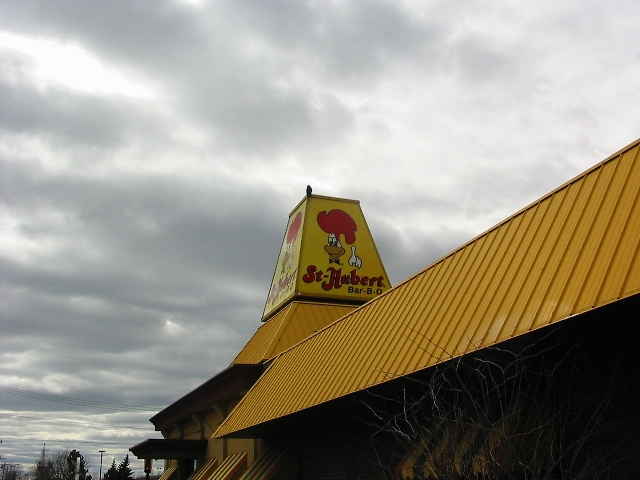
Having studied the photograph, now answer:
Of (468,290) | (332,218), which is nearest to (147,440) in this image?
(332,218)

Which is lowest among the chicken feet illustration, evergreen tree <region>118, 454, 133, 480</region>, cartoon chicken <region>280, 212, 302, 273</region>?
evergreen tree <region>118, 454, 133, 480</region>

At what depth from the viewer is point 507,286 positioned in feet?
27.4

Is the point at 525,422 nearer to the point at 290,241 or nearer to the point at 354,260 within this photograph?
the point at 354,260

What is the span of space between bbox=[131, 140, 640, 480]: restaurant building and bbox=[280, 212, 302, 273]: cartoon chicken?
24.7 feet

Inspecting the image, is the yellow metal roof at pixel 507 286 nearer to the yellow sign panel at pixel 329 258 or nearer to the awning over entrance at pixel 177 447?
the yellow sign panel at pixel 329 258

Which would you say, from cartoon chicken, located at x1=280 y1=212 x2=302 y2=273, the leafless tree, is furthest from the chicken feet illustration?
the leafless tree

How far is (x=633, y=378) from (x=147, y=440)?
63.8 ft

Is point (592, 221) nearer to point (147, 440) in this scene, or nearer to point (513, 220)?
point (513, 220)

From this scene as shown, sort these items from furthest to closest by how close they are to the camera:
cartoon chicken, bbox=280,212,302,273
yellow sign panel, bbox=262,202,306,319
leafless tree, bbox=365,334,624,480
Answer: cartoon chicken, bbox=280,212,302,273, yellow sign panel, bbox=262,202,306,319, leafless tree, bbox=365,334,624,480

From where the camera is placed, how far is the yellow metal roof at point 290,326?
19375 millimetres

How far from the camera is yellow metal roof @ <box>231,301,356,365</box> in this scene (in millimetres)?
19375

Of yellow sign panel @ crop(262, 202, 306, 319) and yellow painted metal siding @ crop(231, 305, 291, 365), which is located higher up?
yellow sign panel @ crop(262, 202, 306, 319)

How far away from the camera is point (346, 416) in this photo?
1375cm

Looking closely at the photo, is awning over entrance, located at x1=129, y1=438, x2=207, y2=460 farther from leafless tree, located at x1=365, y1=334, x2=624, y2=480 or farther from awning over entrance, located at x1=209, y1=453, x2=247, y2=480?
leafless tree, located at x1=365, y1=334, x2=624, y2=480
